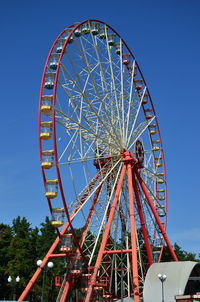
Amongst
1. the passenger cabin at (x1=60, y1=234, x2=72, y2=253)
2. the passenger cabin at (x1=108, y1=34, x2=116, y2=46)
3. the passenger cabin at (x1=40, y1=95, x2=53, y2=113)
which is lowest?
the passenger cabin at (x1=60, y1=234, x2=72, y2=253)

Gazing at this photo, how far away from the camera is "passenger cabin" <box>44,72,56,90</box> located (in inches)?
1058

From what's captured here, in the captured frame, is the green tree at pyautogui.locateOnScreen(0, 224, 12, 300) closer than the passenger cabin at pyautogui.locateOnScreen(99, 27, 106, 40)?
No

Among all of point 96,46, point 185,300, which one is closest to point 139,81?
point 96,46

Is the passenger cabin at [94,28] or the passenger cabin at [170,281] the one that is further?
the passenger cabin at [94,28]

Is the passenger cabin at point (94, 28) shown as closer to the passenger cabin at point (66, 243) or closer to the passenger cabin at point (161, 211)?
the passenger cabin at point (66, 243)

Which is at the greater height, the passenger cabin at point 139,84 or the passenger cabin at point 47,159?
the passenger cabin at point 139,84

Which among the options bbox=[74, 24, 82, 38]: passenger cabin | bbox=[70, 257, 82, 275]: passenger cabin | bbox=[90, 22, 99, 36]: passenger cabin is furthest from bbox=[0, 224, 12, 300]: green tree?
bbox=[74, 24, 82, 38]: passenger cabin

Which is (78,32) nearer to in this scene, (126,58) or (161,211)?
(126,58)

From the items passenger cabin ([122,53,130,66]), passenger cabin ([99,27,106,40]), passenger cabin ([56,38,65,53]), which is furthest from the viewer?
passenger cabin ([122,53,130,66])

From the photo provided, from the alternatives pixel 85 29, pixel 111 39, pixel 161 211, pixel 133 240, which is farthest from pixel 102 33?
pixel 133 240

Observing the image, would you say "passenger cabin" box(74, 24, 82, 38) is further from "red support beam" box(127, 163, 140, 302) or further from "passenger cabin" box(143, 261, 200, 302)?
"passenger cabin" box(143, 261, 200, 302)

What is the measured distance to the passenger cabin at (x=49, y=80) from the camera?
26875mm

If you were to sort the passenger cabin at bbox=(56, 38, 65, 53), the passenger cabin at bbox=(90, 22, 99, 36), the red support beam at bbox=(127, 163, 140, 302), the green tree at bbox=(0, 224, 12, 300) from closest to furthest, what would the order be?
the red support beam at bbox=(127, 163, 140, 302) < the passenger cabin at bbox=(56, 38, 65, 53) < the passenger cabin at bbox=(90, 22, 99, 36) < the green tree at bbox=(0, 224, 12, 300)

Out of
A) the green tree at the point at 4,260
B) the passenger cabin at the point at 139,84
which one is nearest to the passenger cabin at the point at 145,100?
the passenger cabin at the point at 139,84
